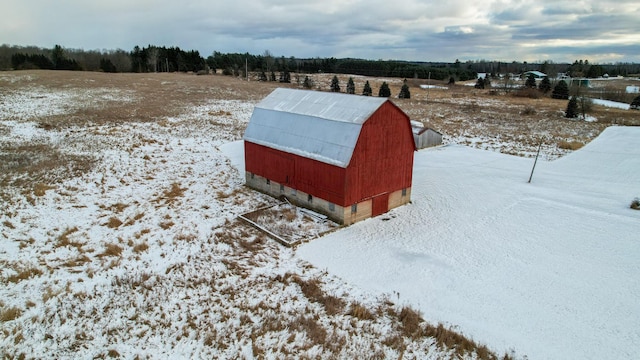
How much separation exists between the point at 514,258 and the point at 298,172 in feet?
36.6

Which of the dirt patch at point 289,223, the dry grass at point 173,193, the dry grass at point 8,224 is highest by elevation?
the dry grass at point 173,193

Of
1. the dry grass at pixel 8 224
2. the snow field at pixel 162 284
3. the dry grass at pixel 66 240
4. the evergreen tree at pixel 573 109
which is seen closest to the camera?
the snow field at pixel 162 284

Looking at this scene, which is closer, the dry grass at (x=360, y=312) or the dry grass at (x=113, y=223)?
the dry grass at (x=360, y=312)

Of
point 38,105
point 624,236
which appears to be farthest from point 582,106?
point 38,105

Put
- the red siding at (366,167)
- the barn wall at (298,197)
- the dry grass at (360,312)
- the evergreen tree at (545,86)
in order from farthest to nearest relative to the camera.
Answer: the evergreen tree at (545,86), the barn wall at (298,197), the red siding at (366,167), the dry grass at (360,312)

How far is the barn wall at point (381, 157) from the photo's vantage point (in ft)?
64.2

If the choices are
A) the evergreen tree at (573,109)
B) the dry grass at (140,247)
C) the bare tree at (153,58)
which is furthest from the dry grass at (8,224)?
the bare tree at (153,58)

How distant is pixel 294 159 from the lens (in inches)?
846

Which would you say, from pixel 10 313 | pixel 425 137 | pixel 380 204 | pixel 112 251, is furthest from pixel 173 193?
pixel 425 137

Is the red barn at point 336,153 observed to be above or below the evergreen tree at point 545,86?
below

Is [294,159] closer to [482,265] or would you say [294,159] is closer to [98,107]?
[482,265]

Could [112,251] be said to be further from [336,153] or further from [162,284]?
A: [336,153]

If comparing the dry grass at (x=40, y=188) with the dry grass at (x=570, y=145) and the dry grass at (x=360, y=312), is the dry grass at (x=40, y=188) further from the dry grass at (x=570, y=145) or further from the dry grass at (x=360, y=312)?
the dry grass at (x=570, y=145)

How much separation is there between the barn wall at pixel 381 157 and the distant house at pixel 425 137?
14205 mm
